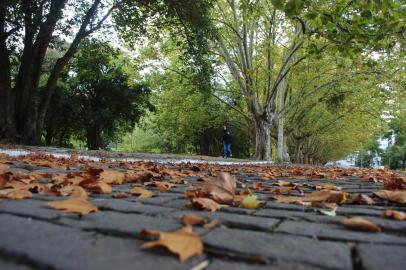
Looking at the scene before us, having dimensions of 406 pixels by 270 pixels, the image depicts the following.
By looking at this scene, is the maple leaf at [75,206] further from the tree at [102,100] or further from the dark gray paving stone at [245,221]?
the tree at [102,100]

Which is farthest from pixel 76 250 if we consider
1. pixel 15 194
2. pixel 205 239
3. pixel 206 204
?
pixel 15 194

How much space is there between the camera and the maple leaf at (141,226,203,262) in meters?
1.33

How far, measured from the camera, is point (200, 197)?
2457 millimetres

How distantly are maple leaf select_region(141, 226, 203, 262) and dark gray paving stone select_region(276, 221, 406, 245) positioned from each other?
525mm

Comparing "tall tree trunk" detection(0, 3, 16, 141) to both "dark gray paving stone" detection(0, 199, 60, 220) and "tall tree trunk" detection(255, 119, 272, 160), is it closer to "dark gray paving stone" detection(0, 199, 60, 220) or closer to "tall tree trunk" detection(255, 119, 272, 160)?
"tall tree trunk" detection(255, 119, 272, 160)

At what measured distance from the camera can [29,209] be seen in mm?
2094

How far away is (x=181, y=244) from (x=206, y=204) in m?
0.90

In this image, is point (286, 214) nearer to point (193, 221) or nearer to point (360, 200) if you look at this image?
point (193, 221)

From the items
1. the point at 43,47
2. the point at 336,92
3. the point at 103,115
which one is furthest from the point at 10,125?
the point at 336,92

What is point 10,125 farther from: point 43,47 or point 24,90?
point 43,47

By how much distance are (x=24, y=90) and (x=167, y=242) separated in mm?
15435

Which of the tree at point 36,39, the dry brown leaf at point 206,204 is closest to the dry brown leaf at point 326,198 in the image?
the dry brown leaf at point 206,204

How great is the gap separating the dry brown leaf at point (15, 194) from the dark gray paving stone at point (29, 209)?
10 centimetres

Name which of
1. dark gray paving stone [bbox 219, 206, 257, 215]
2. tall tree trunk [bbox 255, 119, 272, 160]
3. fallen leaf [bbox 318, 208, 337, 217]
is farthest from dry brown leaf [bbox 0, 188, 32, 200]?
tall tree trunk [bbox 255, 119, 272, 160]
